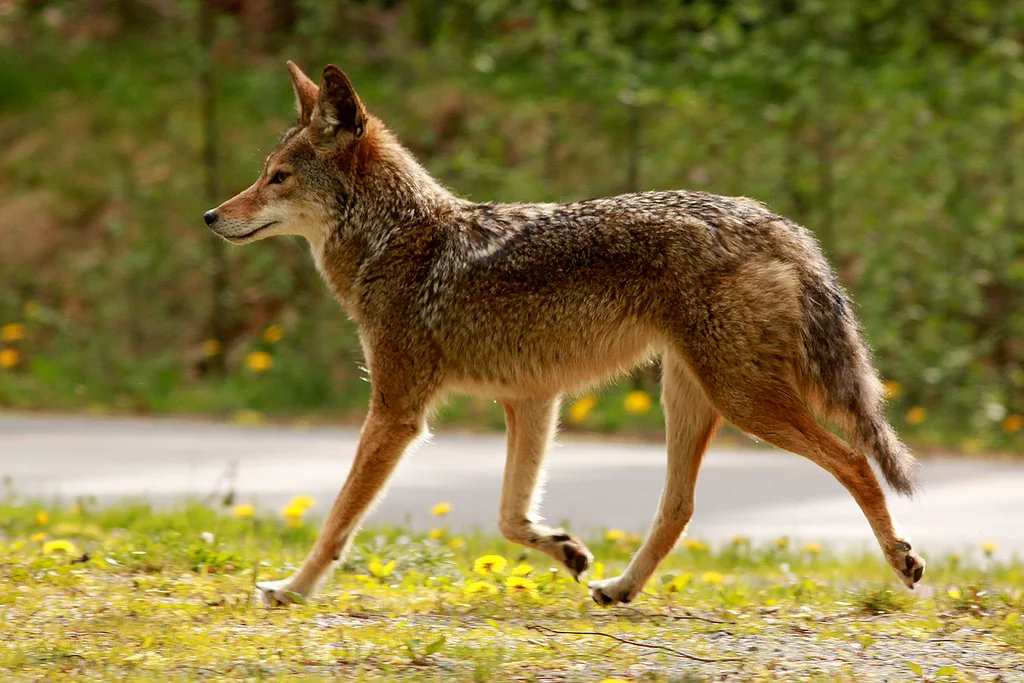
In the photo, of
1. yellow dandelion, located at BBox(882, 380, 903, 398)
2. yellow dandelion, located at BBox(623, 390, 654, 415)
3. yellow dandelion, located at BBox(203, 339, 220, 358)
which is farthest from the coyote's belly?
yellow dandelion, located at BBox(203, 339, 220, 358)

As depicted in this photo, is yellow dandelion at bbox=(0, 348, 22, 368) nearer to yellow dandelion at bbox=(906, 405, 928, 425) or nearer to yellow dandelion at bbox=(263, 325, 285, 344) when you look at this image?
yellow dandelion at bbox=(263, 325, 285, 344)

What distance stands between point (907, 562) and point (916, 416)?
5.63 meters

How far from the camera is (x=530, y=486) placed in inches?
234

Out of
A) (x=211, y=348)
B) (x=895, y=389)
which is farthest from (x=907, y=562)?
(x=211, y=348)

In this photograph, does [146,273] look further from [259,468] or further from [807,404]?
[807,404]

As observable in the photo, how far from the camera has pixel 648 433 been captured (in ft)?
36.4

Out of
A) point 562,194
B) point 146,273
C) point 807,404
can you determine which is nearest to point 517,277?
point 807,404

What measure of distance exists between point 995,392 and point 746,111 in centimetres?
339

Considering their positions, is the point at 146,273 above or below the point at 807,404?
above

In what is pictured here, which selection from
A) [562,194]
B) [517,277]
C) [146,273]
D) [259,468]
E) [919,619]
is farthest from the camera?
[146,273]

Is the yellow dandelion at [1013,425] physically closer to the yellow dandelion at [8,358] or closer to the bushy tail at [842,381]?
the bushy tail at [842,381]

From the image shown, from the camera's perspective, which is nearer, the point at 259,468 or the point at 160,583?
the point at 160,583

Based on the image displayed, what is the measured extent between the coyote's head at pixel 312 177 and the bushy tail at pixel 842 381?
211 cm

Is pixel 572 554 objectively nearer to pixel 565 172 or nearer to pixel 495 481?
pixel 495 481
